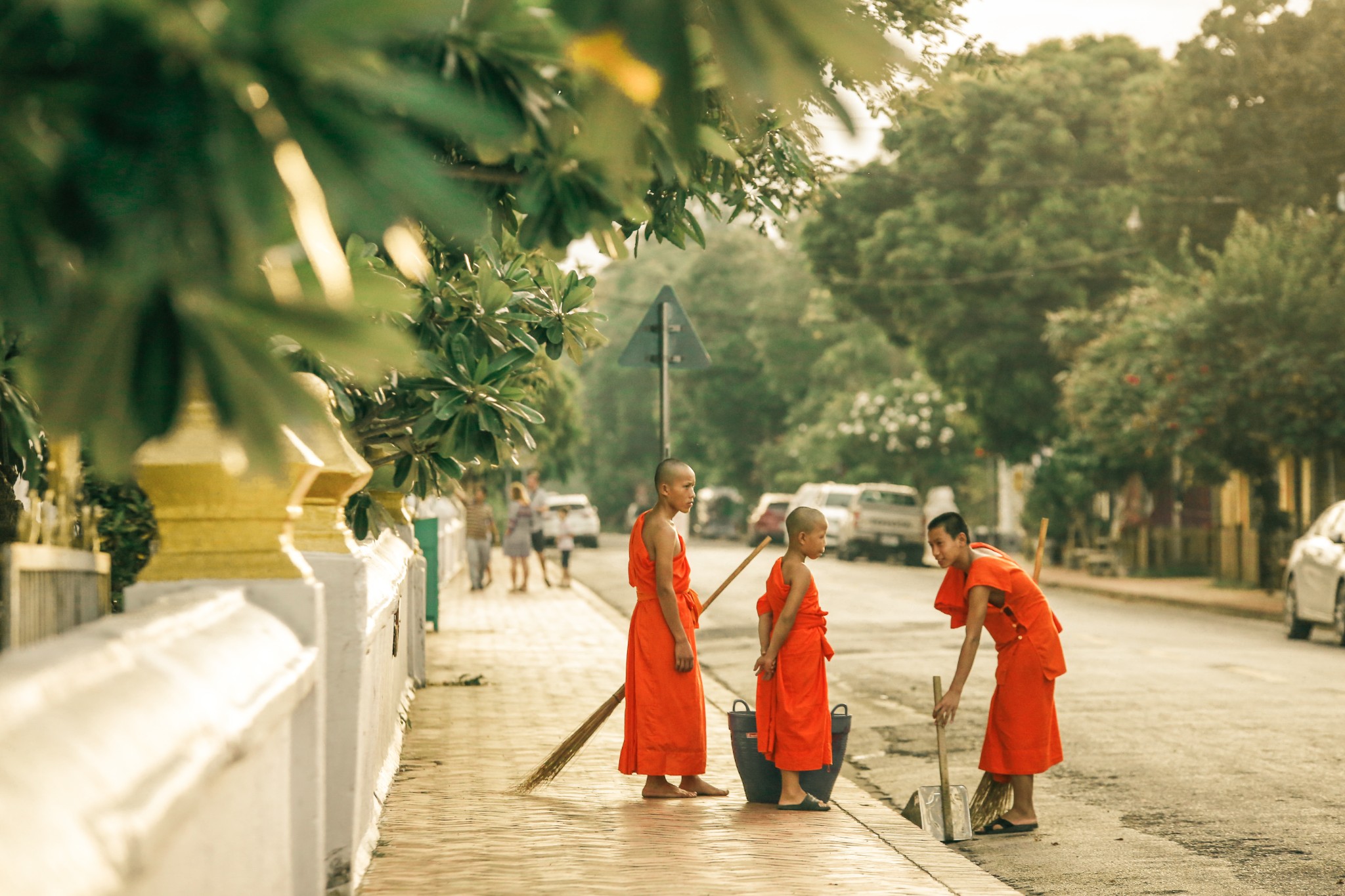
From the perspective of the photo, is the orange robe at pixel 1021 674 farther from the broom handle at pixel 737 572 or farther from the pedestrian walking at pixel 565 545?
the pedestrian walking at pixel 565 545

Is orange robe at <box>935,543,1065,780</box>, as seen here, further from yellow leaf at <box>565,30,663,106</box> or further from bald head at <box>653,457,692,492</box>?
yellow leaf at <box>565,30,663,106</box>

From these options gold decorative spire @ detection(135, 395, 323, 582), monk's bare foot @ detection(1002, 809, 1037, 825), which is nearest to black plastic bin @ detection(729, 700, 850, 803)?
monk's bare foot @ detection(1002, 809, 1037, 825)

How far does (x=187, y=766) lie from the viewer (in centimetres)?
230

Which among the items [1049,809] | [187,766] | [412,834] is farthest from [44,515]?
[1049,809]

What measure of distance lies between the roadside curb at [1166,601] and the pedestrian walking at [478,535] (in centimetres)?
1063

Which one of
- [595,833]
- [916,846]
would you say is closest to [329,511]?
[595,833]

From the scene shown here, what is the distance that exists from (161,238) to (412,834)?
5002 millimetres

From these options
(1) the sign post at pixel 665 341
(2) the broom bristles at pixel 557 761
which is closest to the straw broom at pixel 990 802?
(2) the broom bristles at pixel 557 761

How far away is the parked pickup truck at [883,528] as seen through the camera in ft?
122

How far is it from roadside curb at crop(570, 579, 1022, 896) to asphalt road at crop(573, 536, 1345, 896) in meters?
0.26

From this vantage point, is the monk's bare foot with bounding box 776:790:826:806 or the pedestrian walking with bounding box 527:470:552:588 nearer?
the monk's bare foot with bounding box 776:790:826:806

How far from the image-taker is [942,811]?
7340 millimetres

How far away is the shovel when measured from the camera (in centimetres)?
722

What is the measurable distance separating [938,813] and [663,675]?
57.2 inches
